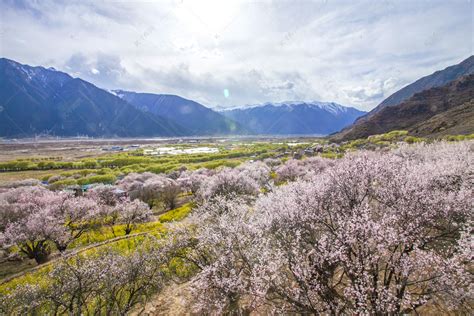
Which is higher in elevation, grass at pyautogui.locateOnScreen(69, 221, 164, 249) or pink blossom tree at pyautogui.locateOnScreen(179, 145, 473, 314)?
pink blossom tree at pyautogui.locateOnScreen(179, 145, 473, 314)

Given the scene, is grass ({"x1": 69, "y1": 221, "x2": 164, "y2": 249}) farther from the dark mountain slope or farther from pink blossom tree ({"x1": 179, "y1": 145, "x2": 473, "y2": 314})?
the dark mountain slope

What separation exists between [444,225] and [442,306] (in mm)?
4331

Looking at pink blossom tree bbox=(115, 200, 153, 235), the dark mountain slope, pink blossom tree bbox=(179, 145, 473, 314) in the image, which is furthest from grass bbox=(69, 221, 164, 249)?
the dark mountain slope

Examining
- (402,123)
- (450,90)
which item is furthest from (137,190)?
(450,90)

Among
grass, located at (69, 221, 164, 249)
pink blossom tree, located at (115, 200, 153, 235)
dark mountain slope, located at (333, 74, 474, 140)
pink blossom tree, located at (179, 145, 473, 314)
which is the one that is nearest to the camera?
pink blossom tree, located at (179, 145, 473, 314)

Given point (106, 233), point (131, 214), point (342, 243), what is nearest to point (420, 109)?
point (131, 214)

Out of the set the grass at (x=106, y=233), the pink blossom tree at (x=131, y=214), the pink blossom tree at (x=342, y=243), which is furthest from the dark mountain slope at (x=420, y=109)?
the grass at (x=106, y=233)

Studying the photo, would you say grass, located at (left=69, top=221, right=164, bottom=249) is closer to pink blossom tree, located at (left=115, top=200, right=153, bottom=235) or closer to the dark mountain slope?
pink blossom tree, located at (left=115, top=200, right=153, bottom=235)

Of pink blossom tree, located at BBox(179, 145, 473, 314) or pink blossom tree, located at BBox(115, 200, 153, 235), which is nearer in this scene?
pink blossom tree, located at BBox(179, 145, 473, 314)

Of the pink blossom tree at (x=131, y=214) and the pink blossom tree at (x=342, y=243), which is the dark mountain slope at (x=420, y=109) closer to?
the pink blossom tree at (x=342, y=243)

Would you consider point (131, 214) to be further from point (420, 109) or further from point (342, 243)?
point (420, 109)

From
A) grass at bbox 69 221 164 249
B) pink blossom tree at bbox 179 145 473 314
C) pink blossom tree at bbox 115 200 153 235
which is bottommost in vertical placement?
grass at bbox 69 221 164 249

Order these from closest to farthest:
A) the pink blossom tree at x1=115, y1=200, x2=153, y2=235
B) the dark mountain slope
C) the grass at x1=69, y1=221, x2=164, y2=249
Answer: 1. the grass at x1=69, y1=221, x2=164, y2=249
2. the pink blossom tree at x1=115, y1=200, x2=153, y2=235
3. the dark mountain slope

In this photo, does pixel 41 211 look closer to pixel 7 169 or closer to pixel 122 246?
pixel 122 246
